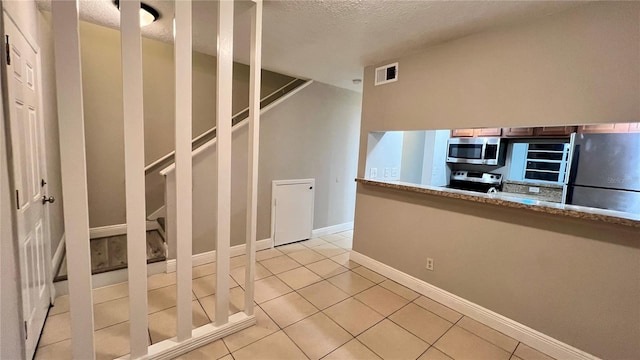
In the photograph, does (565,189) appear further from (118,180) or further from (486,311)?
(118,180)

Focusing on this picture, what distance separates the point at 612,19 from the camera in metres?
1.61

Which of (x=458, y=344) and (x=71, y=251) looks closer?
(x=71, y=251)

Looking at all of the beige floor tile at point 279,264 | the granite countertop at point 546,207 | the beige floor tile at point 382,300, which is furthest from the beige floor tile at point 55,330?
the granite countertop at point 546,207

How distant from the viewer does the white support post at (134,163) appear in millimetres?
1419

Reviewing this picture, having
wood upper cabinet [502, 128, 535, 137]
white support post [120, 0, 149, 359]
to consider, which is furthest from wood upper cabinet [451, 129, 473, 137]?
white support post [120, 0, 149, 359]

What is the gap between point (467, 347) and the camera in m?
1.95

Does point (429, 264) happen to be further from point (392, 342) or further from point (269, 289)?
point (269, 289)

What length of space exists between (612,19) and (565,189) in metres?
2.27

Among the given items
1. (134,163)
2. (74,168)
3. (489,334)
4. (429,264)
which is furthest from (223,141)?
(489,334)

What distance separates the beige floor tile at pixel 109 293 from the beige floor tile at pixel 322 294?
165 centimetres

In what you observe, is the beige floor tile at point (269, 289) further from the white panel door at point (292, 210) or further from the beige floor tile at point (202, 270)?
the white panel door at point (292, 210)

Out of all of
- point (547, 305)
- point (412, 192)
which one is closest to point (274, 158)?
point (412, 192)

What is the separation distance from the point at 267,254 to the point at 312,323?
149cm

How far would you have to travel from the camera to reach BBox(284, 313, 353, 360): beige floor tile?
1.87 m
